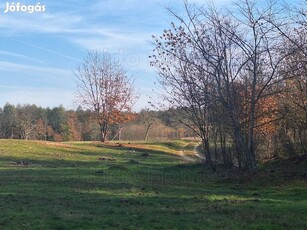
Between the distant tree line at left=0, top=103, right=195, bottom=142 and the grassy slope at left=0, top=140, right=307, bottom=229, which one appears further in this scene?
the distant tree line at left=0, top=103, right=195, bottom=142

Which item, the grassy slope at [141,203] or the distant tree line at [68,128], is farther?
the distant tree line at [68,128]

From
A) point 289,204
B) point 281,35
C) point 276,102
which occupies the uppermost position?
point 281,35

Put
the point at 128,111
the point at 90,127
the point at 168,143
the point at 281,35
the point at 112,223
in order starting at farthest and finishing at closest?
1. the point at 90,127
2. the point at 168,143
3. the point at 128,111
4. the point at 281,35
5. the point at 112,223

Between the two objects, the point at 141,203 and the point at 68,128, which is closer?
the point at 141,203

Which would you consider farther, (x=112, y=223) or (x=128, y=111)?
(x=128, y=111)

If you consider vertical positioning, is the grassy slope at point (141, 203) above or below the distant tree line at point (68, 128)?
below

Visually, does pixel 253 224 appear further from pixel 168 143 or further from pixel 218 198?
pixel 168 143

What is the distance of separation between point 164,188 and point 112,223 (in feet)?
27.9

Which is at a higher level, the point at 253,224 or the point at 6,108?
the point at 6,108

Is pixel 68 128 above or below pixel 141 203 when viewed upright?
above

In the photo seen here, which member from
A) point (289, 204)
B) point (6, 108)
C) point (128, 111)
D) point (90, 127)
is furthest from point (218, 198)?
point (6, 108)

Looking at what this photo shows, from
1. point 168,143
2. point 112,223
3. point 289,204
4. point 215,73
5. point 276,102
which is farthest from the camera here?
point 168,143

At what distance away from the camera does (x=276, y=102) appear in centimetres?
2866

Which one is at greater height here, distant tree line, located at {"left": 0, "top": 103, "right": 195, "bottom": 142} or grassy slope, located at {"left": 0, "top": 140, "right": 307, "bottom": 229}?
distant tree line, located at {"left": 0, "top": 103, "right": 195, "bottom": 142}
